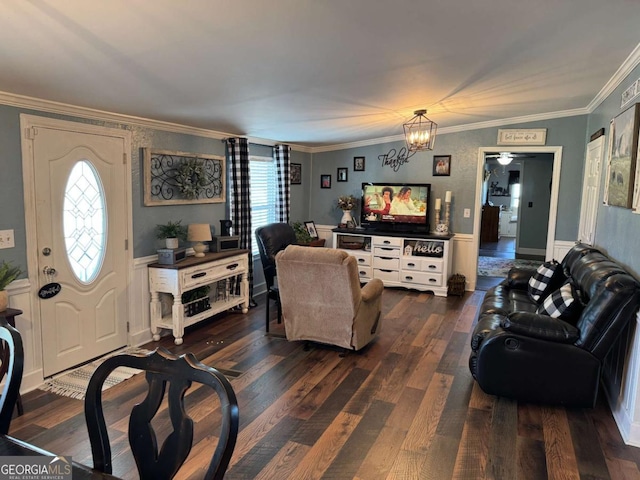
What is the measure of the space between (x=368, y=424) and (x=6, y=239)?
280 centimetres

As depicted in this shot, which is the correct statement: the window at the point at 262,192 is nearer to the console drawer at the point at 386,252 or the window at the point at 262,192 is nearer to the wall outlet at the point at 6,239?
the console drawer at the point at 386,252

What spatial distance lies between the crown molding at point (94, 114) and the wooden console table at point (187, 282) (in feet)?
4.35

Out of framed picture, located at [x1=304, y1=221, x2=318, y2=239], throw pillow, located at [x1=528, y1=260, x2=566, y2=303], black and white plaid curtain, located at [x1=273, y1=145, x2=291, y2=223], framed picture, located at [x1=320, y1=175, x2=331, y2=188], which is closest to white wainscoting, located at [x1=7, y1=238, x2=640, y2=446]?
throw pillow, located at [x1=528, y1=260, x2=566, y2=303]

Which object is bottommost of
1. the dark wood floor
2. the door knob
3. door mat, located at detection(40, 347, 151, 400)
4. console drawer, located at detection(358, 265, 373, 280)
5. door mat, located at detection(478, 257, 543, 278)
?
door mat, located at detection(40, 347, 151, 400)

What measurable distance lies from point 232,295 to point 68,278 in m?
1.97

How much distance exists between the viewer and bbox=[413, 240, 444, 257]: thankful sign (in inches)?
247

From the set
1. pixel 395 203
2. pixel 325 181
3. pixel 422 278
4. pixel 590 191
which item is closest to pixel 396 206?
pixel 395 203

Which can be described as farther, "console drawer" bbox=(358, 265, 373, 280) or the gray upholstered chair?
"console drawer" bbox=(358, 265, 373, 280)

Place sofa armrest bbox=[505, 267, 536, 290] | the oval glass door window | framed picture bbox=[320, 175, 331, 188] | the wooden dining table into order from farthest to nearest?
framed picture bbox=[320, 175, 331, 188], sofa armrest bbox=[505, 267, 536, 290], the oval glass door window, the wooden dining table

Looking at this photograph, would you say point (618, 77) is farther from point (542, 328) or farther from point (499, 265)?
point (499, 265)

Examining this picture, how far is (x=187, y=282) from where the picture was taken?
13.9 feet

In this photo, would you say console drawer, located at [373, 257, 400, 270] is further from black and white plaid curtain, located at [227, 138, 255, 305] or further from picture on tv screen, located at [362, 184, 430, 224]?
black and white plaid curtain, located at [227, 138, 255, 305]

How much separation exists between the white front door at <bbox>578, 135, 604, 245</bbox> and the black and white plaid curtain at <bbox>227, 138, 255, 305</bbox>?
3.89 metres

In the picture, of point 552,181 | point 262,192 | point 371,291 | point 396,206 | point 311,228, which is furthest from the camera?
point 311,228
